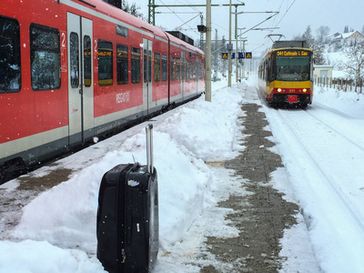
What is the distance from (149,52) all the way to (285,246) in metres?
12.2

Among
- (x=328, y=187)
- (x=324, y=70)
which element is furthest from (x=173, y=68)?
(x=324, y=70)

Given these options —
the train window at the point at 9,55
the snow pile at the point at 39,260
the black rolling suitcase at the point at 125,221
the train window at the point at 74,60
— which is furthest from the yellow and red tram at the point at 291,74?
the snow pile at the point at 39,260

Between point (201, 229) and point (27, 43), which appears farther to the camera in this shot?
point (27, 43)

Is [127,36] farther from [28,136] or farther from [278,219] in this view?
[278,219]

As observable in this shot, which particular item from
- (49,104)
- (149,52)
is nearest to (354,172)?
(49,104)

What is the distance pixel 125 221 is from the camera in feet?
13.1

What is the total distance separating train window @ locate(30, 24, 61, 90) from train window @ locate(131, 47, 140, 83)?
17.8 feet

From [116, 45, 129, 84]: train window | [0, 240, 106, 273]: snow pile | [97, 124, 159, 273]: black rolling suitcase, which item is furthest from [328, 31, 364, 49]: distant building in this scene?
[0, 240, 106, 273]: snow pile

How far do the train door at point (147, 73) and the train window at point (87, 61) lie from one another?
5.36 meters

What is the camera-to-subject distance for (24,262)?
10.8 ft

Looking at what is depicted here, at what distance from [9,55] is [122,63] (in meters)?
6.06

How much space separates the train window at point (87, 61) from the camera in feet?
33.2

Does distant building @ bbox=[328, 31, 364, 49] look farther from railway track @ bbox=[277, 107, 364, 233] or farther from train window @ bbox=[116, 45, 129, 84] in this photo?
railway track @ bbox=[277, 107, 364, 233]

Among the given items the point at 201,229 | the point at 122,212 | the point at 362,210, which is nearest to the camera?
the point at 122,212
